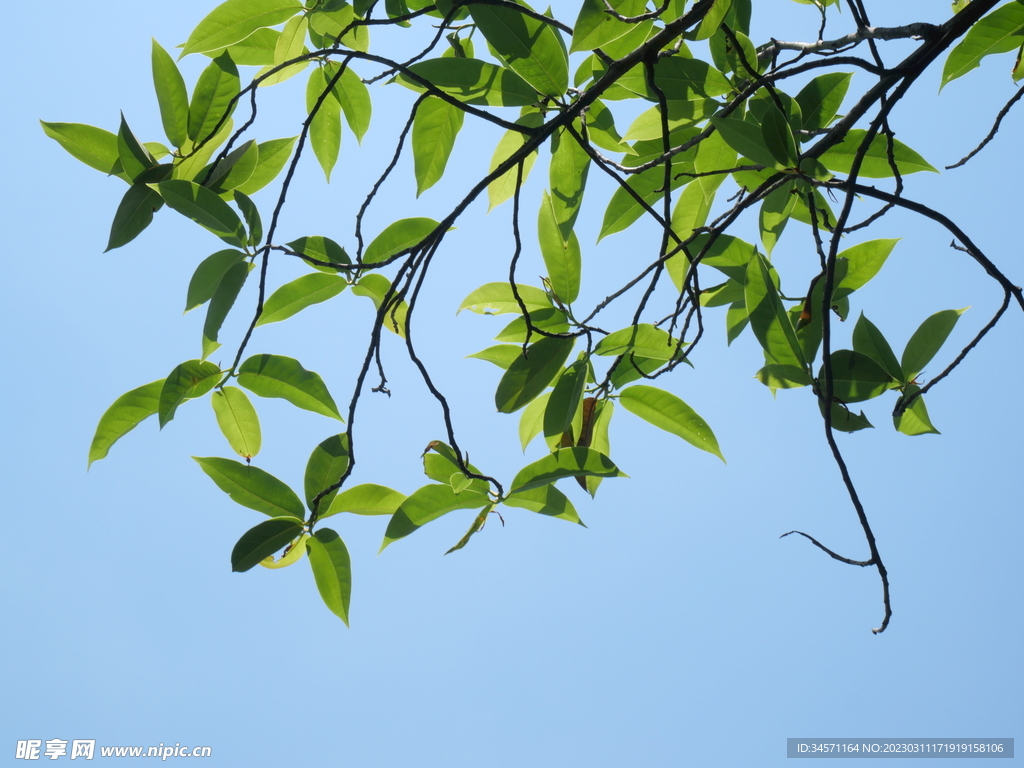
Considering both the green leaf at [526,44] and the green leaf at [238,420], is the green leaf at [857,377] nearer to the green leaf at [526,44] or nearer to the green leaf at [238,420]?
the green leaf at [526,44]

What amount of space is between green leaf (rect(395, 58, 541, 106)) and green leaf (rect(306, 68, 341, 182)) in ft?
1.12

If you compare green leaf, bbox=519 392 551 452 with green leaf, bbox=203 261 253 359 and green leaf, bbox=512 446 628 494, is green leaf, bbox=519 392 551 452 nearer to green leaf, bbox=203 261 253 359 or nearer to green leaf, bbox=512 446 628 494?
green leaf, bbox=512 446 628 494

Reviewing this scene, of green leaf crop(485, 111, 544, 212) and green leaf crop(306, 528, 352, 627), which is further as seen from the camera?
green leaf crop(485, 111, 544, 212)

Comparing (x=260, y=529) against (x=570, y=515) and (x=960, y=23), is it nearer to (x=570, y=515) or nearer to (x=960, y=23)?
(x=570, y=515)

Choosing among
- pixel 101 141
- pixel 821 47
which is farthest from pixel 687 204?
pixel 101 141

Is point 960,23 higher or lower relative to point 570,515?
higher

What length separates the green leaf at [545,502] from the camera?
864 millimetres

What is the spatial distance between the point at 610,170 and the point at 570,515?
0.45 metres

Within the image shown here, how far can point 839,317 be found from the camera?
98 cm

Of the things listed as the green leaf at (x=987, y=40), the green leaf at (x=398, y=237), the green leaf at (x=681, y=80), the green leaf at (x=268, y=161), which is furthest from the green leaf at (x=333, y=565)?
the green leaf at (x=987, y=40)

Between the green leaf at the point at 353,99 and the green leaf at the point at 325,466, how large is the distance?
0.57 meters

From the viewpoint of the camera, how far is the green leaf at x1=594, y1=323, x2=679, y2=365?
0.91m

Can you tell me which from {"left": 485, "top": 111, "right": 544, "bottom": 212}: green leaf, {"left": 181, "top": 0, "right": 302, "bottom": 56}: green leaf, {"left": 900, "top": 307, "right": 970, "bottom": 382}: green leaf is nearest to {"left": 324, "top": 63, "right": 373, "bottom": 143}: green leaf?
{"left": 181, "top": 0, "right": 302, "bottom": 56}: green leaf

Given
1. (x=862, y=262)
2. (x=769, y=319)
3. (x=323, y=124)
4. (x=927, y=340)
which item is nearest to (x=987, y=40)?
(x=862, y=262)
